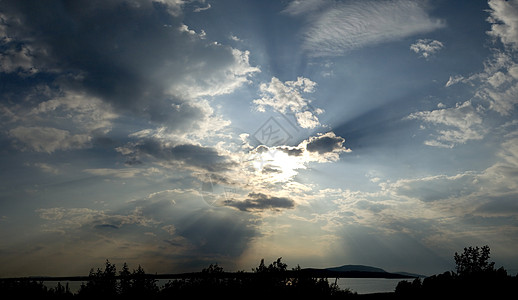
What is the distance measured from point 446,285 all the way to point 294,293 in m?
28.7

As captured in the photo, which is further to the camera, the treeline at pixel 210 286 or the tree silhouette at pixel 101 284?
the tree silhouette at pixel 101 284

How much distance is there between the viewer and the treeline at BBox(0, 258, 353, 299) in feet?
197

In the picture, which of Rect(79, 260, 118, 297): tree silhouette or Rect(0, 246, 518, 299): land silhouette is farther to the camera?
Rect(79, 260, 118, 297): tree silhouette

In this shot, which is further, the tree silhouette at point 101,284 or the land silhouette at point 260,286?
the tree silhouette at point 101,284

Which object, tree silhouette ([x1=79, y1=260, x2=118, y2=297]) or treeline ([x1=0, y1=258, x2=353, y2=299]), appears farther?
tree silhouette ([x1=79, y1=260, x2=118, y2=297])

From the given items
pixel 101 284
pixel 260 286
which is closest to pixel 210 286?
pixel 260 286

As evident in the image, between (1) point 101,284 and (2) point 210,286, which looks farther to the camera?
(1) point 101,284

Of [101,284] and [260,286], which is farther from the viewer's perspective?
[101,284]

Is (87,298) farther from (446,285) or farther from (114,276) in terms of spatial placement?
(446,285)

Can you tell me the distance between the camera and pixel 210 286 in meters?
68.8

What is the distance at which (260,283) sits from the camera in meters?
65.1

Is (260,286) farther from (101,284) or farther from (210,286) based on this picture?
(101,284)

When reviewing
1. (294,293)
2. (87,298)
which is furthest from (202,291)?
(87,298)

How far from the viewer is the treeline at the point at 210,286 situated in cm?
6012
